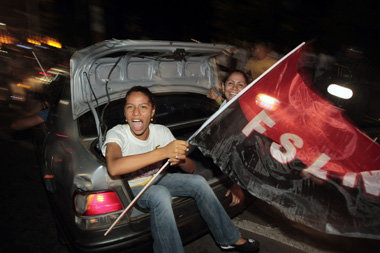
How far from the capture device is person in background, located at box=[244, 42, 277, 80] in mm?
3723

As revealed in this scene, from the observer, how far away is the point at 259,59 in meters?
3.97

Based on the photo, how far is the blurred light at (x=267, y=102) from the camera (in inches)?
63.5

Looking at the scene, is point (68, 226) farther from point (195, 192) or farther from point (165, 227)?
point (195, 192)

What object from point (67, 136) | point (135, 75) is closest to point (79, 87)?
point (67, 136)

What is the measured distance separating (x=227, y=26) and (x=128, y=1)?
7.85m

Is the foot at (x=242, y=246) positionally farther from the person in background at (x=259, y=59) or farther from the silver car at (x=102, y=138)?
the person in background at (x=259, y=59)

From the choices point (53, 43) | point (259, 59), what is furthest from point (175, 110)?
point (53, 43)

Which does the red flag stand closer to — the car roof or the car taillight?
the car taillight

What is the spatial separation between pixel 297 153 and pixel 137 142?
4.50 ft

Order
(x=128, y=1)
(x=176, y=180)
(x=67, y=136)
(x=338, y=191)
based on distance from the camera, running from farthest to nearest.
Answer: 1. (x=128, y=1)
2. (x=176, y=180)
3. (x=67, y=136)
4. (x=338, y=191)

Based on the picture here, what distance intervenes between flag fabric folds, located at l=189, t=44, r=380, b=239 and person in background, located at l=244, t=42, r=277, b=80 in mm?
2268

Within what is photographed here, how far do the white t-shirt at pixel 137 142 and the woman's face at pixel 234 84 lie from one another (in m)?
1.04

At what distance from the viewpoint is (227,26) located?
3.70m

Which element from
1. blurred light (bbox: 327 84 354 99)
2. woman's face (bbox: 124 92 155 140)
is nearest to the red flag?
blurred light (bbox: 327 84 354 99)
